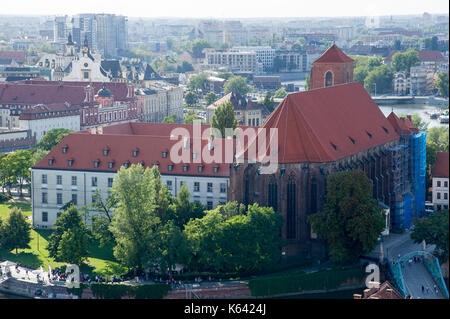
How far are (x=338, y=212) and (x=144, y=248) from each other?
12.4 meters

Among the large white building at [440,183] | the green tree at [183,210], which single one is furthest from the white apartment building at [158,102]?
the green tree at [183,210]

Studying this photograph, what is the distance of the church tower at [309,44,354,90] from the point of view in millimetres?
88062

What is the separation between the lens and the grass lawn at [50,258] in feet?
211

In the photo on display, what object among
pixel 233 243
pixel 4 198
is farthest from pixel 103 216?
pixel 4 198

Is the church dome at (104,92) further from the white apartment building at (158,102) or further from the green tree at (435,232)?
the green tree at (435,232)

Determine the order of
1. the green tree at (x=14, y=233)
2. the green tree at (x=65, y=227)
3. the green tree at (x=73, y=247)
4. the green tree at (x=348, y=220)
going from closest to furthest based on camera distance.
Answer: the green tree at (x=348, y=220) < the green tree at (x=73, y=247) < the green tree at (x=65, y=227) < the green tree at (x=14, y=233)

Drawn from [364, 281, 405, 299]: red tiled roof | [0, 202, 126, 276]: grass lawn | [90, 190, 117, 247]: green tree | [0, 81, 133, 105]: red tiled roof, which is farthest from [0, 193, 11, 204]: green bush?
[364, 281, 405, 299]: red tiled roof

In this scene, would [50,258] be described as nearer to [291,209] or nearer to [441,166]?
[291,209]

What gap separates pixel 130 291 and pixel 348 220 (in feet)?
47.2

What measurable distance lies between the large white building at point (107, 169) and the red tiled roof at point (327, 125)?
565cm

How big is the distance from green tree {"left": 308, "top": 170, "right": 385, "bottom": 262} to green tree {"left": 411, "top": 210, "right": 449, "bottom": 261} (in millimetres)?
2749

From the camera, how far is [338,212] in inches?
2547

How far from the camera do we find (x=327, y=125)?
71625 millimetres
